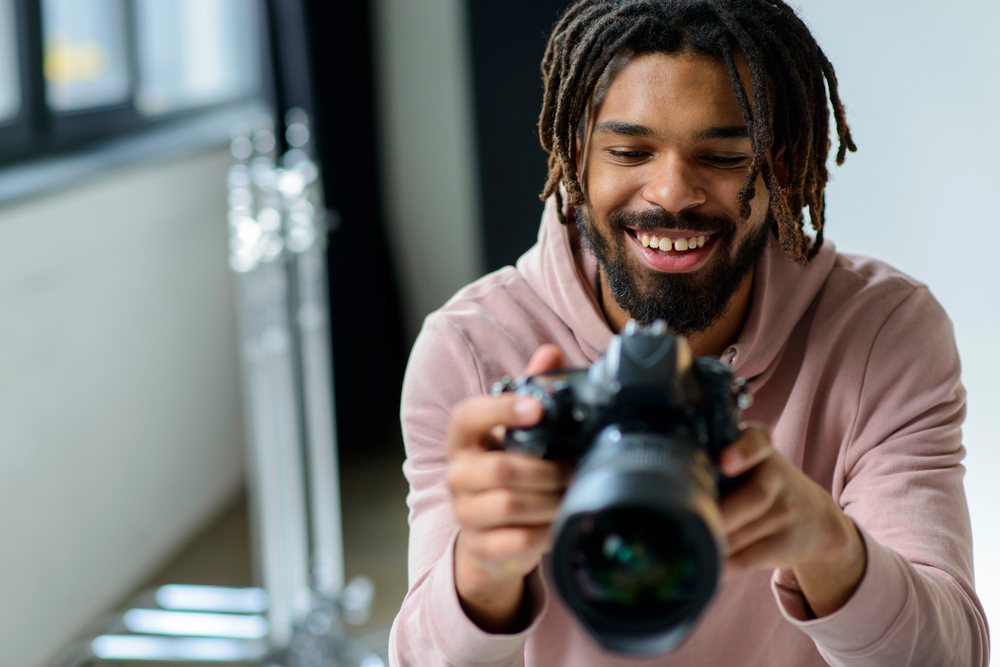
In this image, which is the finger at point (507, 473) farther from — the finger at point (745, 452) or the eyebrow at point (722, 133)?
the eyebrow at point (722, 133)

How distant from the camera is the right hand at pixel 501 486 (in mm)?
601

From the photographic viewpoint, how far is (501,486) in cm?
60

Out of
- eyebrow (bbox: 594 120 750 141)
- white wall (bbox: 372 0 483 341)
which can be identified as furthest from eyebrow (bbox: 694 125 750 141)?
white wall (bbox: 372 0 483 341)

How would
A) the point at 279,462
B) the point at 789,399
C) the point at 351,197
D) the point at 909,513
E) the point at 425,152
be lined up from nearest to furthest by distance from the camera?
the point at 909,513 < the point at 789,399 < the point at 279,462 < the point at 351,197 < the point at 425,152

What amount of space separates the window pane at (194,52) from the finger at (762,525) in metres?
2.36

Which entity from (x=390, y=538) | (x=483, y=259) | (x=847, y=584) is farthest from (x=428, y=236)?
(x=847, y=584)

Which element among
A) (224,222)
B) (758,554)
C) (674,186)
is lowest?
(224,222)

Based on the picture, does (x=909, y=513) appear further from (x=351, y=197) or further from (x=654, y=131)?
(x=351, y=197)

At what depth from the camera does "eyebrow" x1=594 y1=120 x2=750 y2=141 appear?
873mm

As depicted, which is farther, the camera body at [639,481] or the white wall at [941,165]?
the white wall at [941,165]

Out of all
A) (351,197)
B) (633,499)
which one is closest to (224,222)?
(351,197)

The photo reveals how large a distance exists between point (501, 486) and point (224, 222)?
7.48ft

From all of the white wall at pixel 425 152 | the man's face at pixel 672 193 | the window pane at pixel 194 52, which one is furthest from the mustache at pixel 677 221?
the white wall at pixel 425 152

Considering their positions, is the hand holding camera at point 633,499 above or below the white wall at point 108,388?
above
